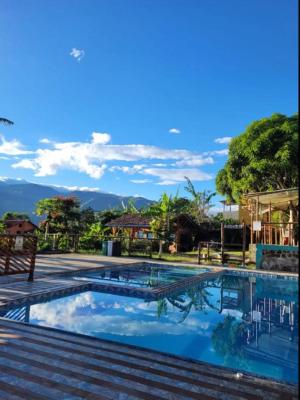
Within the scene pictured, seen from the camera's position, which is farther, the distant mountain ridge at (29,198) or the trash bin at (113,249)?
the distant mountain ridge at (29,198)

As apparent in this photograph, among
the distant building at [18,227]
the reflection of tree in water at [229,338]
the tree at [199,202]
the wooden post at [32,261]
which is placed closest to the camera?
the reflection of tree in water at [229,338]

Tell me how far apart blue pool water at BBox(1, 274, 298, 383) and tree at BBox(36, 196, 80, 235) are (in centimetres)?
1543

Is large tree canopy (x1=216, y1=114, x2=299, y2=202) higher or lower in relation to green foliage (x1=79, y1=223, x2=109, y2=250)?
higher

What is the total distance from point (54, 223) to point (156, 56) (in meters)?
15.6

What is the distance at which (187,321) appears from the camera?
7.03 m

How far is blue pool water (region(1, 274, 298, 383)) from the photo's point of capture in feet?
14.6

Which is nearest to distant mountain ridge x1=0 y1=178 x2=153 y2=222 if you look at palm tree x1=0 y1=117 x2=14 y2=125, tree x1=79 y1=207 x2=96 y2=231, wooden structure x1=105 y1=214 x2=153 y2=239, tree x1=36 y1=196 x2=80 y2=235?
tree x1=79 y1=207 x2=96 y2=231

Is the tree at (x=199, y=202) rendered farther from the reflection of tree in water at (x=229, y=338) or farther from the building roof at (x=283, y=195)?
the building roof at (x=283, y=195)

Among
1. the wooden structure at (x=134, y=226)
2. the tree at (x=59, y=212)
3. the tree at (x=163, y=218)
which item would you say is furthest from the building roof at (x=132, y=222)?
the tree at (x=59, y=212)

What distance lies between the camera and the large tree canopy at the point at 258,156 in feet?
56.9

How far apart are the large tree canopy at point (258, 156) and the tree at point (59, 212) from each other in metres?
11.4

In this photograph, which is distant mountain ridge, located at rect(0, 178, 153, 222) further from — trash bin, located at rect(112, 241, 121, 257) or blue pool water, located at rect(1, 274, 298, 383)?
blue pool water, located at rect(1, 274, 298, 383)

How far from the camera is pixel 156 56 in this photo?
11.2m

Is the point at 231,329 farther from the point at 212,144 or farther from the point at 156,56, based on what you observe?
the point at 212,144
